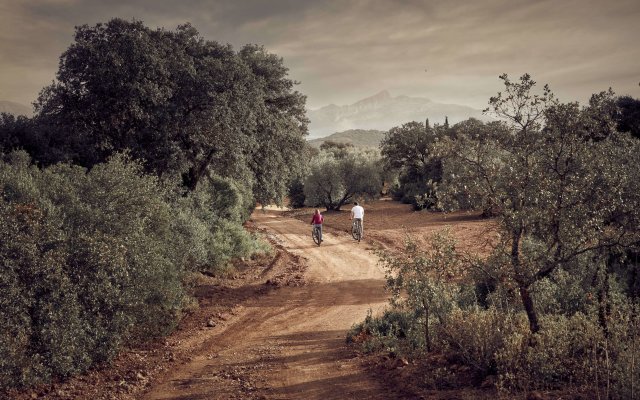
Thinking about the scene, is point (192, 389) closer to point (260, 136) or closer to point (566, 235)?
point (566, 235)

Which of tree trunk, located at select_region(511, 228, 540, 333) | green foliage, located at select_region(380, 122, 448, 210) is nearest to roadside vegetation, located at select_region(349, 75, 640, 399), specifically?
tree trunk, located at select_region(511, 228, 540, 333)

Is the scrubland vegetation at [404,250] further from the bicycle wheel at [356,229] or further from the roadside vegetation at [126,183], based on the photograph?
the bicycle wheel at [356,229]

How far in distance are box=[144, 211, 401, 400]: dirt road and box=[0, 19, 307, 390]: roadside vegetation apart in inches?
87.0

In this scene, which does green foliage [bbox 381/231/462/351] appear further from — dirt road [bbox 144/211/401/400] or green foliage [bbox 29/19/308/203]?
green foliage [bbox 29/19/308/203]

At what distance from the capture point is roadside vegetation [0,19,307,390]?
9.37 m

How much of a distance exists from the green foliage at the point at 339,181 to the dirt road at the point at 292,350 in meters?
28.6

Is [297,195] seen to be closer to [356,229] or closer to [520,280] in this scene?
[356,229]

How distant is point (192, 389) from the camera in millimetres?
8773

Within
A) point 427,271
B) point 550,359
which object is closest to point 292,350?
point 427,271

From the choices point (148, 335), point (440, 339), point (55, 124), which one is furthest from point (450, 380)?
point (55, 124)

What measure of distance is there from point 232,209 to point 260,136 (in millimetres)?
5179

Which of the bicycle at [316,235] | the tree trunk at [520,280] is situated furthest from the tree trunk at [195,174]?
the tree trunk at [520,280]

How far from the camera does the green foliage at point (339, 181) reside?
48.3 m

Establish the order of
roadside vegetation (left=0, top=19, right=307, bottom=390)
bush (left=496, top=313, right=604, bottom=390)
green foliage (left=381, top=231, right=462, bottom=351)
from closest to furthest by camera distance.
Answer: bush (left=496, top=313, right=604, bottom=390)
green foliage (left=381, top=231, right=462, bottom=351)
roadside vegetation (left=0, top=19, right=307, bottom=390)
